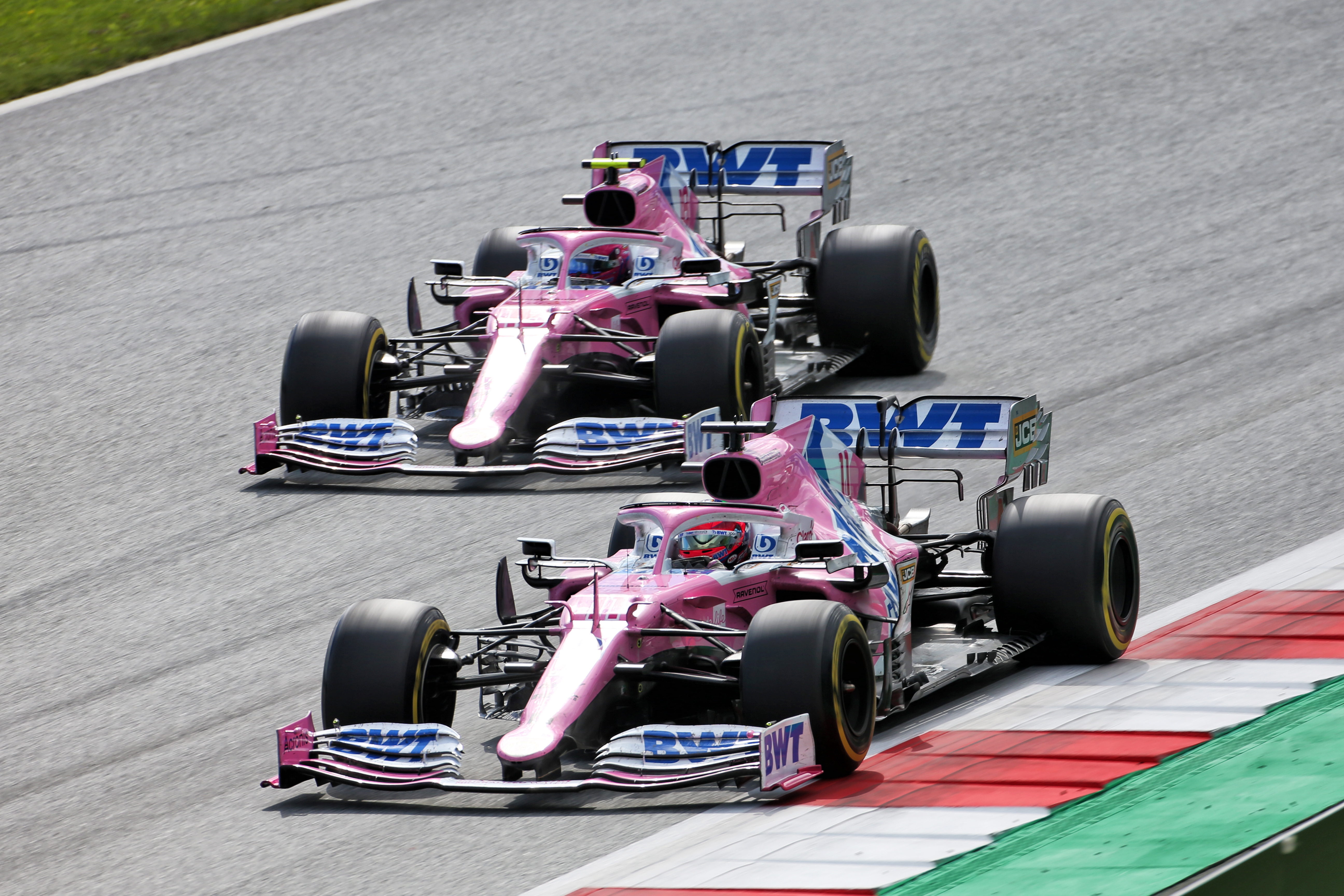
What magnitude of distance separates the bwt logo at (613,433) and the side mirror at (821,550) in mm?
4817

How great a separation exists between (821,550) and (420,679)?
6.66ft

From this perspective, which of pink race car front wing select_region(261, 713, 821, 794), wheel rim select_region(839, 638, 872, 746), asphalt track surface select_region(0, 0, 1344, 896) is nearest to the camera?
pink race car front wing select_region(261, 713, 821, 794)

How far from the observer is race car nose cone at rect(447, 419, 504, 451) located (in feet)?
50.3

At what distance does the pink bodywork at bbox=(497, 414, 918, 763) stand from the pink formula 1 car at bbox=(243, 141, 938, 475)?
3.99m

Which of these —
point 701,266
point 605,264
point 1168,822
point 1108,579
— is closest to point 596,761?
point 1168,822

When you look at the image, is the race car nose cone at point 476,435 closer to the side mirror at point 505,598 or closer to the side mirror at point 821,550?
the side mirror at point 505,598

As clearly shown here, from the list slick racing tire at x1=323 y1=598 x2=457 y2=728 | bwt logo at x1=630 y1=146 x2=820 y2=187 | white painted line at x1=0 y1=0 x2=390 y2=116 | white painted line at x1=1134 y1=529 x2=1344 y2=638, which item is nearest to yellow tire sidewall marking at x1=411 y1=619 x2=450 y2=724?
A: slick racing tire at x1=323 y1=598 x2=457 y2=728

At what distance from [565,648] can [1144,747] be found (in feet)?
8.90

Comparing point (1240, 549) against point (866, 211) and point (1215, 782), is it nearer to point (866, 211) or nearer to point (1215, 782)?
point (1215, 782)

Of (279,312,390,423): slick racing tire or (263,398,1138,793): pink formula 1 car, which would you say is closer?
(263,398,1138,793): pink formula 1 car

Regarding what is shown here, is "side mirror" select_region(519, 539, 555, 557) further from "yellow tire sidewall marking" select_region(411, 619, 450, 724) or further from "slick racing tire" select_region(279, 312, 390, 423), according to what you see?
"slick racing tire" select_region(279, 312, 390, 423)

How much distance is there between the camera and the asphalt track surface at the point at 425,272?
11.0 metres

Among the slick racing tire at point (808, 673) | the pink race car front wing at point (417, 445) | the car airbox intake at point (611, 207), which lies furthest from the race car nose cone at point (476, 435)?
the slick racing tire at point (808, 673)

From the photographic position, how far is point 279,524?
49.5 ft
